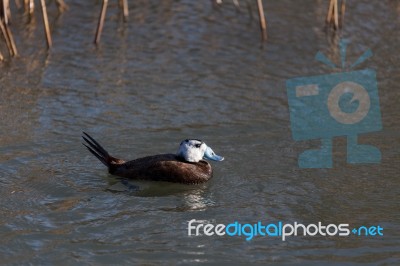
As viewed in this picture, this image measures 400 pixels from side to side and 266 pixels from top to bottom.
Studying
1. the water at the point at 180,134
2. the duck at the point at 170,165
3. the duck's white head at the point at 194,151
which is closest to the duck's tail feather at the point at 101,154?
the duck at the point at 170,165

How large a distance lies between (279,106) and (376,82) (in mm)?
1306

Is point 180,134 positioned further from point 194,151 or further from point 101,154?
point 101,154

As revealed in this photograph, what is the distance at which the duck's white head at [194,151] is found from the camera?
779 cm

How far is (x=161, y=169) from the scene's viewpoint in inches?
301

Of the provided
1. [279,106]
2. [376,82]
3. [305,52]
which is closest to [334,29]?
[305,52]

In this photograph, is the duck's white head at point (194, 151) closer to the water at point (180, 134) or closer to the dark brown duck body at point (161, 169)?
the dark brown duck body at point (161, 169)

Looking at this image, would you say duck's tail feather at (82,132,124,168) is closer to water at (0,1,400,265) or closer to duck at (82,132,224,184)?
duck at (82,132,224,184)

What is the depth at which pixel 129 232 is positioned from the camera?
6520 millimetres

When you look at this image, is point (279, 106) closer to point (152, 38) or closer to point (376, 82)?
point (376, 82)

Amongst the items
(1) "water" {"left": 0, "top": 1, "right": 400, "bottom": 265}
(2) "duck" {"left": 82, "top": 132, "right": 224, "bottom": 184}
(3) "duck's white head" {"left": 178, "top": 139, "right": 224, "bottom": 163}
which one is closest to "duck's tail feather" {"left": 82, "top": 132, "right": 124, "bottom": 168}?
(2) "duck" {"left": 82, "top": 132, "right": 224, "bottom": 184}

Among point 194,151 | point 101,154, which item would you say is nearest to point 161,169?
point 194,151

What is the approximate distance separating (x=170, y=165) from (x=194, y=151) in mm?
275

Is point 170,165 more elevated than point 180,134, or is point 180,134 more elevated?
point 170,165

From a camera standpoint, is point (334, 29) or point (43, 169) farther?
point (334, 29)
